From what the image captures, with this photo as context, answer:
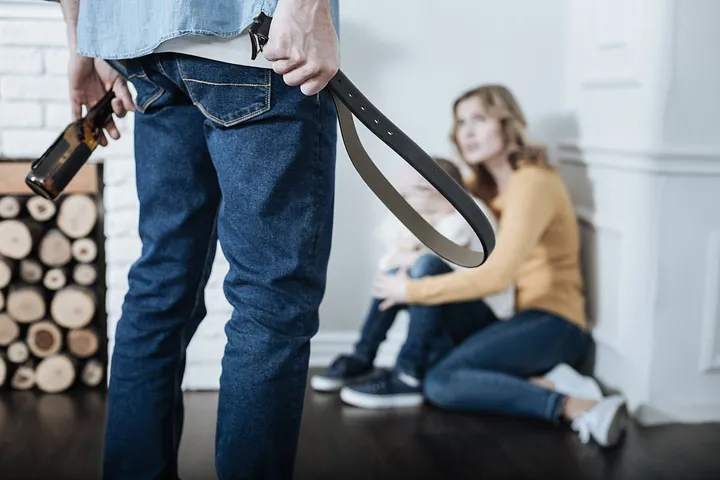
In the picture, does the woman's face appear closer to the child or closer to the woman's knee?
the child

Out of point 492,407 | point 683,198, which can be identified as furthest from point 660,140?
point 492,407

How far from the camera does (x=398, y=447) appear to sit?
161 cm

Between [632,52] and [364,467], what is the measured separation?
1159mm

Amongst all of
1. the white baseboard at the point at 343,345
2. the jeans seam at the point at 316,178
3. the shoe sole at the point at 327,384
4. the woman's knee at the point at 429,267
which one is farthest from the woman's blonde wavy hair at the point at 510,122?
the jeans seam at the point at 316,178

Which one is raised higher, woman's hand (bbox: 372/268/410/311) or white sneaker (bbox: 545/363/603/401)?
woman's hand (bbox: 372/268/410/311)

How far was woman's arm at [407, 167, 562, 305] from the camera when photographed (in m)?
1.87

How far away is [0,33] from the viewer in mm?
1840

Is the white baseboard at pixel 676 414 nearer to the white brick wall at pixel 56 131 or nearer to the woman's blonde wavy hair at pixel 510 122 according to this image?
the woman's blonde wavy hair at pixel 510 122

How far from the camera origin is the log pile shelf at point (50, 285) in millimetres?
1938

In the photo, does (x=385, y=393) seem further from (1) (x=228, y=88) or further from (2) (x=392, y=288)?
(1) (x=228, y=88)

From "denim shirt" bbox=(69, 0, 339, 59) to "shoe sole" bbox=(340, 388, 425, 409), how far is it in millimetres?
1121

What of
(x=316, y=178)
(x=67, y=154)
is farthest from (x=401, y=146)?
(x=67, y=154)

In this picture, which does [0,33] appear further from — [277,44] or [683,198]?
[683,198]

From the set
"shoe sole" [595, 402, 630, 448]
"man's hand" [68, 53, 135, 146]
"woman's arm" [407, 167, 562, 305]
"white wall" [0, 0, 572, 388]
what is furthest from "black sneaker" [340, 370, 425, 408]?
"man's hand" [68, 53, 135, 146]
